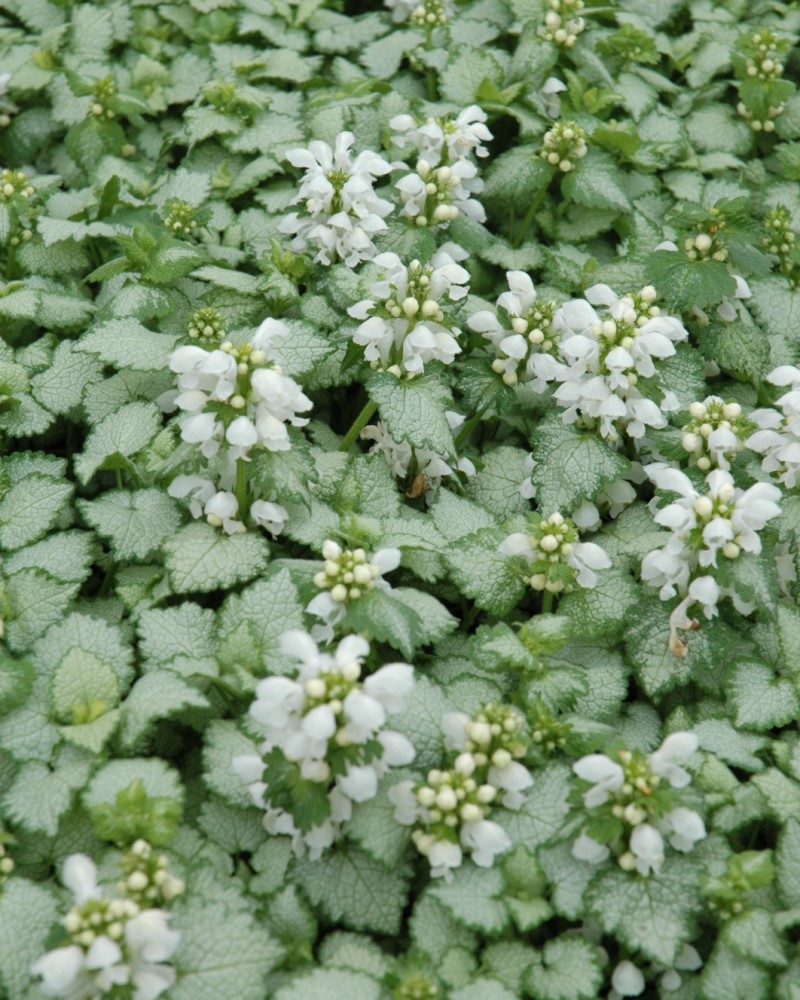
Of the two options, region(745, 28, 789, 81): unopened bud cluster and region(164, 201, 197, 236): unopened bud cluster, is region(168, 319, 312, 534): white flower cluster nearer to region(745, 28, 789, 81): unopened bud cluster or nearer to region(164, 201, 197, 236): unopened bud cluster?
region(164, 201, 197, 236): unopened bud cluster

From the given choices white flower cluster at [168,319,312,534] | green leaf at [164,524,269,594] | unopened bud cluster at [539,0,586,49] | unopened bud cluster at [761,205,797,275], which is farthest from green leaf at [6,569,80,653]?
unopened bud cluster at [539,0,586,49]

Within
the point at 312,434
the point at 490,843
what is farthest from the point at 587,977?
the point at 312,434

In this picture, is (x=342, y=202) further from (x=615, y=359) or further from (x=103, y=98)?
(x=103, y=98)

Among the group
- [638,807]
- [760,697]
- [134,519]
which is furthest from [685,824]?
[134,519]

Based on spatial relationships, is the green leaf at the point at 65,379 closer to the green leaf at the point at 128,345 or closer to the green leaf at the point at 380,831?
the green leaf at the point at 128,345

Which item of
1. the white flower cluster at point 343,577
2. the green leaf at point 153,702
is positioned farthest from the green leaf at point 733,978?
the green leaf at point 153,702

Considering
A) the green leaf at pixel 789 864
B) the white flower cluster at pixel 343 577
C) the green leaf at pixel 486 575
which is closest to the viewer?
the green leaf at pixel 789 864
